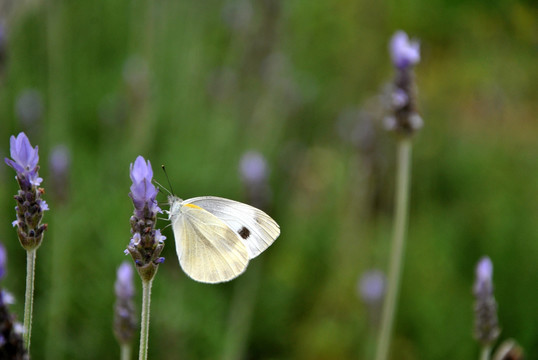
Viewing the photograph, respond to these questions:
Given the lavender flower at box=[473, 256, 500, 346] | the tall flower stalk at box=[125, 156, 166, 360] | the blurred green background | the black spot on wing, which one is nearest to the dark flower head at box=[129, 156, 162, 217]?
the tall flower stalk at box=[125, 156, 166, 360]

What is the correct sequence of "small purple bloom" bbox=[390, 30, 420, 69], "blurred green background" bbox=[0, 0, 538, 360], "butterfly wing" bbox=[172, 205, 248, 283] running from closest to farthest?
1. "butterfly wing" bbox=[172, 205, 248, 283]
2. "small purple bloom" bbox=[390, 30, 420, 69]
3. "blurred green background" bbox=[0, 0, 538, 360]

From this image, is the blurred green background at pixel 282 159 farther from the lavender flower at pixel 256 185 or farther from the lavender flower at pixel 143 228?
the lavender flower at pixel 143 228

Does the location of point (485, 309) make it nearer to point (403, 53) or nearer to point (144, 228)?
point (403, 53)

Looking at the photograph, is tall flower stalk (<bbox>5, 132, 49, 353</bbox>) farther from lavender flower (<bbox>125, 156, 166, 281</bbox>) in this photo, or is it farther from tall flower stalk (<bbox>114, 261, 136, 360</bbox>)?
tall flower stalk (<bbox>114, 261, 136, 360</bbox>)

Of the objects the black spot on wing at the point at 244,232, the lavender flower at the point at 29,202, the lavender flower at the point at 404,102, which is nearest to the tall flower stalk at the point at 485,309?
the lavender flower at the point at 404,102

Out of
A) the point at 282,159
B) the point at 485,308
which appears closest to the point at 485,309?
the point at 485,308

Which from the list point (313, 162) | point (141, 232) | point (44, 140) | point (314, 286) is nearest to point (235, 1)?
point (313, 162)

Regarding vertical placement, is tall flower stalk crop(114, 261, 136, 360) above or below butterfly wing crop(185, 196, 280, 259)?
below
